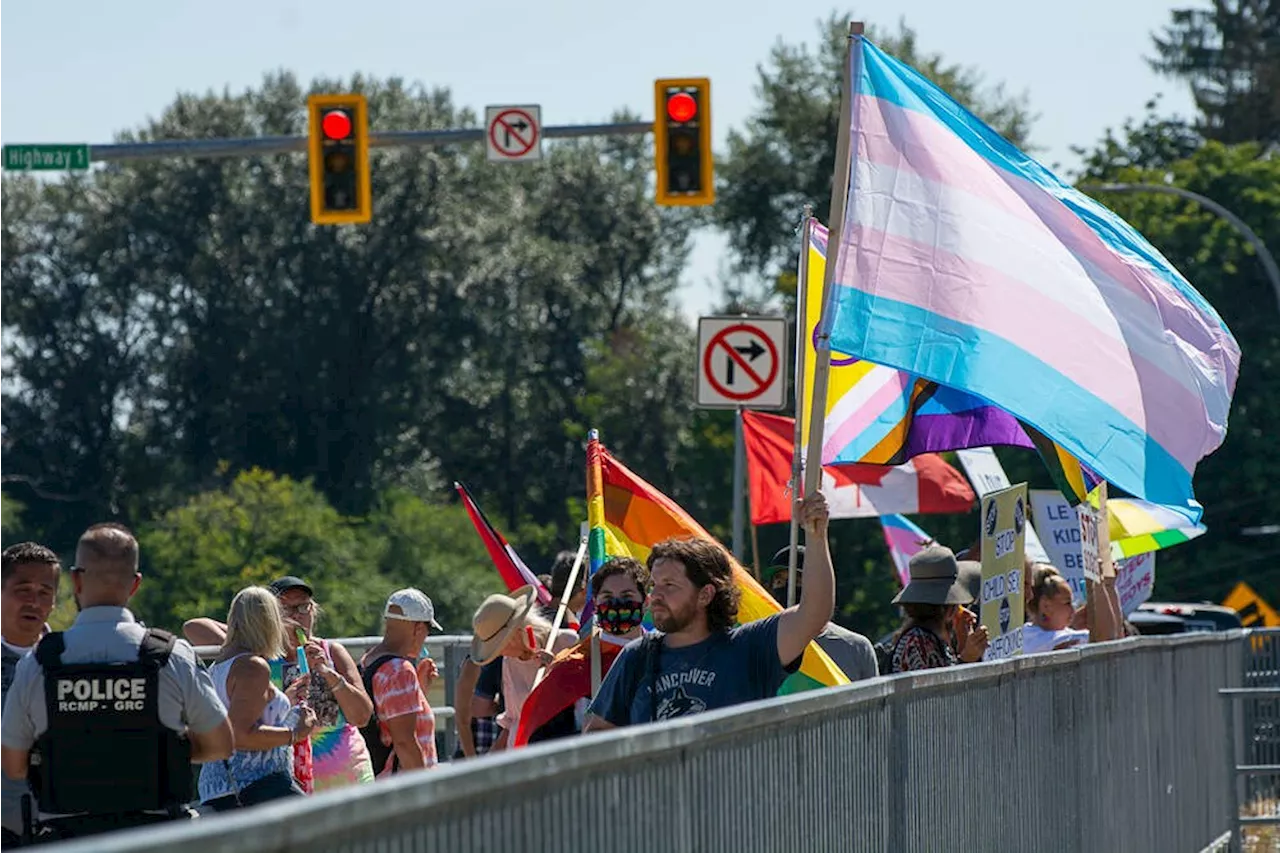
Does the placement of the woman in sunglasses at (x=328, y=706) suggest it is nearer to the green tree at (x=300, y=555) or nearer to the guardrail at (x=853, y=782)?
the guardrail at (x=853, y=782)

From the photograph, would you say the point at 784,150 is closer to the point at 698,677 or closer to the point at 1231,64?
the point at 1231,64

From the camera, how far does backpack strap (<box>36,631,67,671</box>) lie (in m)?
6.20

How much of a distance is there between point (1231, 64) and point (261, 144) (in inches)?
2318

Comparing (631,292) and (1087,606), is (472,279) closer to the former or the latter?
(631,292)

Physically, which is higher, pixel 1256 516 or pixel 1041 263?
pixel 1041 263

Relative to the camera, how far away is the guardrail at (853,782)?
3684 mm

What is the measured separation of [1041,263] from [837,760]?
3.10 meters

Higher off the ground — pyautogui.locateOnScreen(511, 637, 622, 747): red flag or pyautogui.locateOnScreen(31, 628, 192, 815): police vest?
pyautogui.locateOnScreen(31, 628, 192, 815): police vest

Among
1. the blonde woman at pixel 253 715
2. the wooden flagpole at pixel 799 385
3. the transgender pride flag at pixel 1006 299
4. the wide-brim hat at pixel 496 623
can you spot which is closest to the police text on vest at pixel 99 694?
the blonde woman at pixel 253 715

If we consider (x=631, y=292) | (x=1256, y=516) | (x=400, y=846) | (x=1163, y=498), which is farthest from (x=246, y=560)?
(x=400, y=846)

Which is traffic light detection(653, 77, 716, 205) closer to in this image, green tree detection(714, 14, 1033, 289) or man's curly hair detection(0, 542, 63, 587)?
man's curly hair detection(0, 542, 63, 587)

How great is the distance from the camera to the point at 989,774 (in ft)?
25.2

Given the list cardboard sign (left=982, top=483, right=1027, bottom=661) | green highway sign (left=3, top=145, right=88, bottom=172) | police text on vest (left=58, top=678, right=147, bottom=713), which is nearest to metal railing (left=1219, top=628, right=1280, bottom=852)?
cardboard sign (left=982, top=483, right=1027, bottom=661)

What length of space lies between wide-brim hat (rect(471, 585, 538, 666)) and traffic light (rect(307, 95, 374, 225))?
31.2ft
